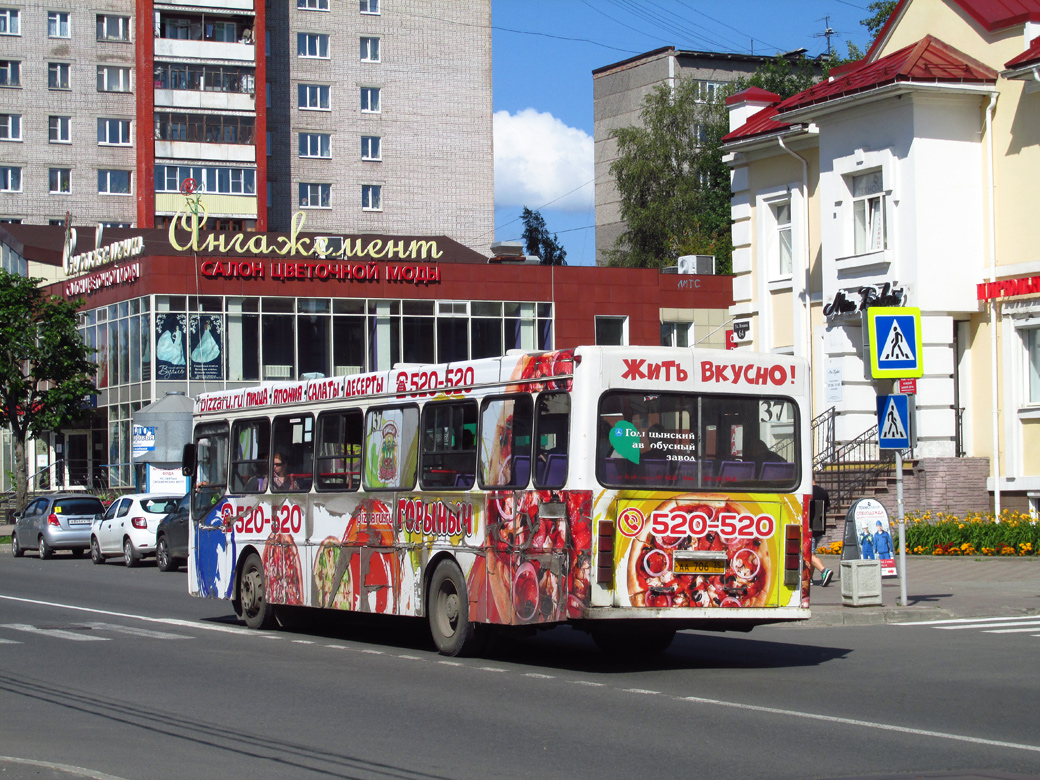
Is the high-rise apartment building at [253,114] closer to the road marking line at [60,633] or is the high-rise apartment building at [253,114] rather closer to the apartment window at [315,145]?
the apartment window at [315,145]

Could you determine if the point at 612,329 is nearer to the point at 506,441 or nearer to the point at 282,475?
the point at 282,475

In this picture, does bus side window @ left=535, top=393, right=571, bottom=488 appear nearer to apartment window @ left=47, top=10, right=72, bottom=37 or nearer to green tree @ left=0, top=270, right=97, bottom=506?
green tree @ left=0, top=270, right=97, bottom=506

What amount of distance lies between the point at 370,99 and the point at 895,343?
2652 inches

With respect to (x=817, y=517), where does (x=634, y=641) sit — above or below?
below

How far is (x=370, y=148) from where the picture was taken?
8200 cm

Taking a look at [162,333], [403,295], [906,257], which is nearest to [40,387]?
[162,333]

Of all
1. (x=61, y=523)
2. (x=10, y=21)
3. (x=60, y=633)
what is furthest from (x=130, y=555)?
(x=10, y=21)

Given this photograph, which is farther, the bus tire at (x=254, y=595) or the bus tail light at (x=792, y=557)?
the bus tire at (x=254, y=595)

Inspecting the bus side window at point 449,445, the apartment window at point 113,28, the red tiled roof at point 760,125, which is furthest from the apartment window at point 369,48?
the bus side window at point 449,445

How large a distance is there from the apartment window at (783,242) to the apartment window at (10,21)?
2282 inches

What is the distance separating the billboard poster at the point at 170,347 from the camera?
52.1 m

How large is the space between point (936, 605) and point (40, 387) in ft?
169

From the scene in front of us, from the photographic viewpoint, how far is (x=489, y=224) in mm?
85062

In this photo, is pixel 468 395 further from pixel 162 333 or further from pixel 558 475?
pixel 162 333
